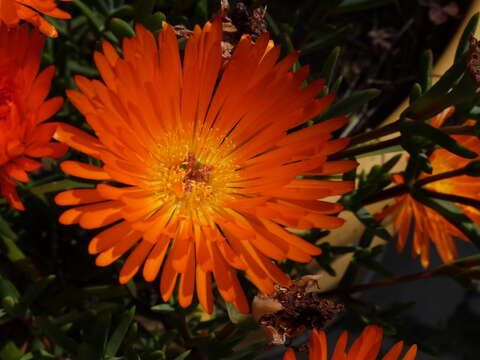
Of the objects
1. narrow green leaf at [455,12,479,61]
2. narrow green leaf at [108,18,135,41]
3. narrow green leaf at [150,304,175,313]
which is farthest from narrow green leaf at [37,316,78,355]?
narrow green leaf at [455,12,479,61]

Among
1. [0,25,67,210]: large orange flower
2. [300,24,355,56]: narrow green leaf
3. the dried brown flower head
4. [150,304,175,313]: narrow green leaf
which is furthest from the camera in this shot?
[300,24,355,56]: narrow green leaf

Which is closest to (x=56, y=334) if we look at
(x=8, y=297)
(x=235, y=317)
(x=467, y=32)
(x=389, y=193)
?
(x=8, y=297)

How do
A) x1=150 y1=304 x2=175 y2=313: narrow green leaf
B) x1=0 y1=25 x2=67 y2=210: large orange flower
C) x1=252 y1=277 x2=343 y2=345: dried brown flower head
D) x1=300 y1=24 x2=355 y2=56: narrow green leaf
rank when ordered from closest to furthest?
1. x1=0 y1=25 x2=67 y2=210: large orange flower
2. x1=252 y1=277 x2=343 y2=345: dried brown flower head
3. x1=150 y1=304 x2=175 y2=313: narrow green leaf
4. x1=300 y1=24 x2=355 y2=56: narrow green leaf

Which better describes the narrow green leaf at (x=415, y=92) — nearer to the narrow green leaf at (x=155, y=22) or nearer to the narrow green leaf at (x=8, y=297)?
the narrow green leaf at (x=155, y=22)

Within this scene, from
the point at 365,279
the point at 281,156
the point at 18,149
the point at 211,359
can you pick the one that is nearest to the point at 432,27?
the point at 365,279

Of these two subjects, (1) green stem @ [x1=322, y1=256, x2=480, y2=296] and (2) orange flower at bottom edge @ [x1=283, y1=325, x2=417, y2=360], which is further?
(1) green stem @ [x1=322, y1=256, x2=480, y2=296]

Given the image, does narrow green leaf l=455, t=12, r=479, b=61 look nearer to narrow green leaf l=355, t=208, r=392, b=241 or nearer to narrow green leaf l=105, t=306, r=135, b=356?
narrow green leaf l=355, t=208, r=392, b=241

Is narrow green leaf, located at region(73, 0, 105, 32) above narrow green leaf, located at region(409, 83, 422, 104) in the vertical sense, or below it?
above
